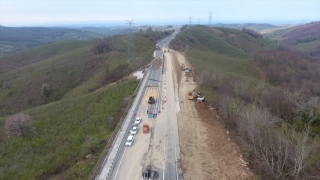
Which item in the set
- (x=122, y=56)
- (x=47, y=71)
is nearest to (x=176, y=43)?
(x=122, y=56)

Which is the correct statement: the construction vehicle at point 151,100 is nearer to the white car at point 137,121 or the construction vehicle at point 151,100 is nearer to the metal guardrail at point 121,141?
the metal guardrail at point 121,141

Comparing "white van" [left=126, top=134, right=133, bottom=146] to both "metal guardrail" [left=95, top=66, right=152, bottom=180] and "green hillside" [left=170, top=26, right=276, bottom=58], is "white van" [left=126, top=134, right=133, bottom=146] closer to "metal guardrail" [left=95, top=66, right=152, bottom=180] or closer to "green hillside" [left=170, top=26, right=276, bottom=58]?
"metal guardrail" [left=95, top=66, right=152, bottom=180]

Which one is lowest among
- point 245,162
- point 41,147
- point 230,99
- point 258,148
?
point 41,147

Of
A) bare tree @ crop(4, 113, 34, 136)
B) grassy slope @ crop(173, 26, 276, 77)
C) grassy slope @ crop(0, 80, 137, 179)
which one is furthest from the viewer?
grassy slope @ crop(173, 26, 276, 77)

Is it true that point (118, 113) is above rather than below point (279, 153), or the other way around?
below

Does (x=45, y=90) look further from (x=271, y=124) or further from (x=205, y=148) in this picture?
(x=271, y=124)

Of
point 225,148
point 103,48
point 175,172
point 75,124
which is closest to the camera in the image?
point 175,172

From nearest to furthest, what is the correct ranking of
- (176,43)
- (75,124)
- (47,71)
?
1. (75,124)
2. (47,71)
3. (176,43)

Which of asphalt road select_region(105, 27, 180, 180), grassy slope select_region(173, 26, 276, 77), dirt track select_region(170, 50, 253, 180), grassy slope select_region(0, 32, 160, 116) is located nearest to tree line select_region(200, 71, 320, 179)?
dirt track select_region(170, 50, 253, 180)

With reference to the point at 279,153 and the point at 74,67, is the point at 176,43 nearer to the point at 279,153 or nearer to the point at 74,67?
the point at 74,67
